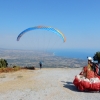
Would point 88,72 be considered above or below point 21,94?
above

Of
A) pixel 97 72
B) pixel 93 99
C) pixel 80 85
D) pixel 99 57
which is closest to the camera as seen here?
pixel 93 99

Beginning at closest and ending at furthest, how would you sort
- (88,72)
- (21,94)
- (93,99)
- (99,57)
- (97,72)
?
(93,99) → (21,94) → (88,72) → (97,72) → (99,57)

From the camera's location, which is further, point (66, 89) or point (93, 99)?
point (66, 89)

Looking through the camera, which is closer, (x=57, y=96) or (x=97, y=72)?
(x=57, y=96)

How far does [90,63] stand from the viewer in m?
15.8

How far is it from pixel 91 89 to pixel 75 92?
1066 mm

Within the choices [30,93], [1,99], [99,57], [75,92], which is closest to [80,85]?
[75,92]

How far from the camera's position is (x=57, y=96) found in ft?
41.9

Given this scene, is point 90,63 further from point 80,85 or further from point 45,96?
point 45,96

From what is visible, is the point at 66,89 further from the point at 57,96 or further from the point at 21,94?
the point at 21,94

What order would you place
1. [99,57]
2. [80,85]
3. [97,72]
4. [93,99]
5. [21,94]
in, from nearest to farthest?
[93,99] < [21,94] < [80,85] < [97,72] < [99,57]

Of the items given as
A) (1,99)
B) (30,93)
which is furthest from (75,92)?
(1,99)

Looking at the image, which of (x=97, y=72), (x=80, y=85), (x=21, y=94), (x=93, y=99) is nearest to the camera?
(x=93, y=99)

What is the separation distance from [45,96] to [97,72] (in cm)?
548
